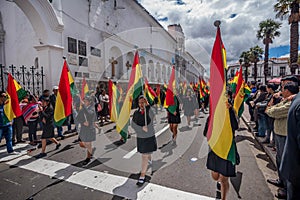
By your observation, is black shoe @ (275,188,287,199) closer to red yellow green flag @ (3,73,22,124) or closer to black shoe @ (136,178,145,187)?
black shoe @ (136,178,145,187)

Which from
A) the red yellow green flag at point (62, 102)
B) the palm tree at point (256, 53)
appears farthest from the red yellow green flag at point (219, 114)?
the palm tree at point (256, 53)

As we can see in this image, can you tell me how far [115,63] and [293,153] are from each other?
50.8 feet

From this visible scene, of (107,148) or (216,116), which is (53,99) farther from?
(216,116)

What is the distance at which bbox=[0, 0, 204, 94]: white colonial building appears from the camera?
10211mm

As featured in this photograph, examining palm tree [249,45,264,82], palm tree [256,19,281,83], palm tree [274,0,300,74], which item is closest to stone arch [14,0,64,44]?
palm tree [274,0,300,74]

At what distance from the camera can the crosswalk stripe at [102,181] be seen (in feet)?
11.2

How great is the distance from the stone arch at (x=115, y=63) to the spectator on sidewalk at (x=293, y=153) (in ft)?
48.1

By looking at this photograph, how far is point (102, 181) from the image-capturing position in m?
3.96

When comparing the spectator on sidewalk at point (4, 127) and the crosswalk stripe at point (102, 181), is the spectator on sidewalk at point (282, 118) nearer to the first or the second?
the crosswalk stripe at point (102, 181)

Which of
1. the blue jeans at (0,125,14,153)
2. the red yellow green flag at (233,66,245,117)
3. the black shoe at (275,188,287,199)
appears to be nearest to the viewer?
the black shoe at (275,188,287,199)

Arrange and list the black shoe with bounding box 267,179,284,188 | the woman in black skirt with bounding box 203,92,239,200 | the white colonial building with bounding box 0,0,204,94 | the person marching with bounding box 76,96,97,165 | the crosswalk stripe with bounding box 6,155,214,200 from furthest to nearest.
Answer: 1. the white colonial building with bounding box 0,0,204,94
2. the person marching with bounding box 76,96,97,165
3. the black shoe with bounding box 267,179,284,188
4. the crosswalk stripe with bounding box 6,155,214,200
5. the woman in black skirt with bounding box 203,92,239,200

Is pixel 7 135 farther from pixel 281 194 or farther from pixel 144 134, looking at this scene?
pixel 281 194

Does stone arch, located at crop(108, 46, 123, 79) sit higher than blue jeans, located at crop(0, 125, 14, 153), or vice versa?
stone arch, located at crop(108, 46, 123, 79)

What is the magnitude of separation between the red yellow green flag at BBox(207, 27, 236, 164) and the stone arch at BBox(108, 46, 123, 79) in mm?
13402
